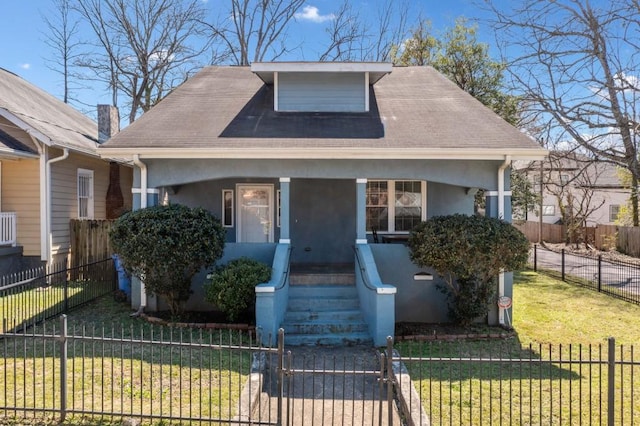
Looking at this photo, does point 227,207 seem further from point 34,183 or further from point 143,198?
point 34,183

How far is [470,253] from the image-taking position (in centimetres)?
854

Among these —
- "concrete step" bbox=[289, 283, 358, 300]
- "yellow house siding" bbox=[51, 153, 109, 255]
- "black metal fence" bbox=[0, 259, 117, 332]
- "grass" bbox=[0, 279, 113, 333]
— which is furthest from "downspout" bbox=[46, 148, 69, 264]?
"concrete step" bbox=[289, 283, 358, 300]

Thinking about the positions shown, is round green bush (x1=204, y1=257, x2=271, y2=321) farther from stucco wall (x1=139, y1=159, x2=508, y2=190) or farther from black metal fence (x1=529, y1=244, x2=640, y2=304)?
black metal fence (x1=529, y1=244, x2=640, y2=304)

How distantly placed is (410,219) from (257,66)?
5.93 m

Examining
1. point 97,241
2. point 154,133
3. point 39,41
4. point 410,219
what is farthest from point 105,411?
point 39,41

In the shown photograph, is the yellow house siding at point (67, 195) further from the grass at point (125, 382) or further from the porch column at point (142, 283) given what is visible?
the grass at point (125, 382)

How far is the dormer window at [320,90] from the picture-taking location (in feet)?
38.9

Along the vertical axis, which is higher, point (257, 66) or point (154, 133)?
point (257, 66)

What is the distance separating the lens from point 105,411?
523cm

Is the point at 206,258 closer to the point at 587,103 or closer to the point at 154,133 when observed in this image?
the point at 154,133

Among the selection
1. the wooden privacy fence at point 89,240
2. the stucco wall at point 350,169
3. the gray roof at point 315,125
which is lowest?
the wooden privacy fence at point 89,240

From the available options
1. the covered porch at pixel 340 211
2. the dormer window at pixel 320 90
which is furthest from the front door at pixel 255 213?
the dormer window at pixel 320 90

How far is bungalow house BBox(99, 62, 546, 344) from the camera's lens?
930 centimetres

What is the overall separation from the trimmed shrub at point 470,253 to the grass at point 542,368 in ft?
3.12
